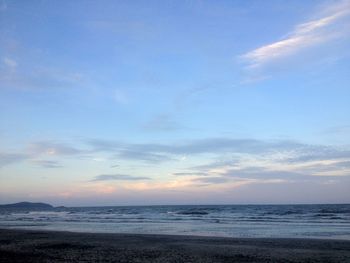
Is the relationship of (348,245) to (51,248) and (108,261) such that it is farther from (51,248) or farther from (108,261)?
(51,248)

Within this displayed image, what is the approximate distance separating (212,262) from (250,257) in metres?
2.50

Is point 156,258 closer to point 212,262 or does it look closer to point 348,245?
point 212,262

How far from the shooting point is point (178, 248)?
23016mm

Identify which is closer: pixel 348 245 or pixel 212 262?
pixel 212 262

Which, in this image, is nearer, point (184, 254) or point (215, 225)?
point (184, 254)

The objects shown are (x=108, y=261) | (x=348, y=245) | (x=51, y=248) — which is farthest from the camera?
(x=348, y=245)

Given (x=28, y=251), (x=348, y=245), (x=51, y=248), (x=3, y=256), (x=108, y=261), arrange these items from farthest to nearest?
(x=348, y=245), (x=51, y=248), (x=28, y=251), (x=3, y=256), (x=108, y=261)

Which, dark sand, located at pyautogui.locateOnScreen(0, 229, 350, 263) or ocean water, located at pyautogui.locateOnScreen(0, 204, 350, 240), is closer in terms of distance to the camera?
dark sand, located at pyautogui.locateOnScreen(0, 229, 350, 263)

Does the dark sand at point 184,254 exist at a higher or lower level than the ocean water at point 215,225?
lower

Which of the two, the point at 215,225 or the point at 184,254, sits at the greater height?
the point at 215,225

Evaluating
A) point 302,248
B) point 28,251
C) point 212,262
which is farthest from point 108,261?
point 302,248

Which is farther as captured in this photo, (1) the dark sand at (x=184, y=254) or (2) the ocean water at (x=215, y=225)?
(2) the ocean water at (x=215, y=225)

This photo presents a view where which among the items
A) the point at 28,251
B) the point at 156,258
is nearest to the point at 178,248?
the point at 156,258

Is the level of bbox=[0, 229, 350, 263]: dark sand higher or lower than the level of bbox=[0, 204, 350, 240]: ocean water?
lower
